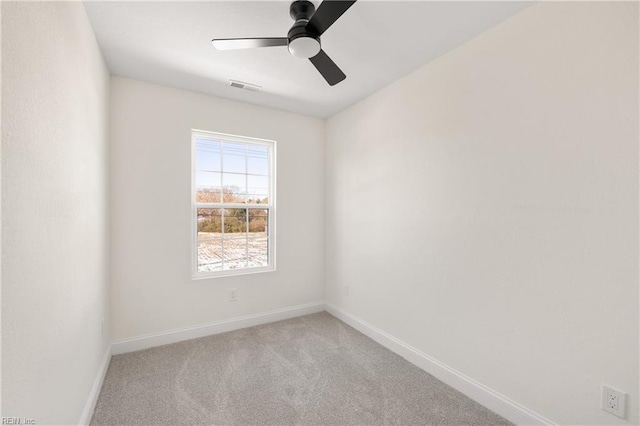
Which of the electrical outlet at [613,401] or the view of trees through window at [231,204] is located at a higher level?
the view of trees through window at [231,204]

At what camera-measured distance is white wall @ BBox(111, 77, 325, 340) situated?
2.58 m

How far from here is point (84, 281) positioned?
5.55ft

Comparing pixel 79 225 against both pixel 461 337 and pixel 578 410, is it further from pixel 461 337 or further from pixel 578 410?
pixel 578 410

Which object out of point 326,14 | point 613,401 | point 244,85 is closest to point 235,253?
point 244,85

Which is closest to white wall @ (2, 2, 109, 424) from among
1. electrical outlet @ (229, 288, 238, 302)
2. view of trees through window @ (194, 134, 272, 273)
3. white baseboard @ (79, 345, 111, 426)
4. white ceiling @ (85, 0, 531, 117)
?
white baseboard @ (79, 345, 111, 426)

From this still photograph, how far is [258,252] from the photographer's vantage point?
342 centimetres

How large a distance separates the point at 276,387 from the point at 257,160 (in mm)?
2385

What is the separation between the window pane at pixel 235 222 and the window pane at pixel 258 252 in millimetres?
158

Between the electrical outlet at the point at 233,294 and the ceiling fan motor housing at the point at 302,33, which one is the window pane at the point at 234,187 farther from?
the ceiling fan motor housing at the point at 302,33

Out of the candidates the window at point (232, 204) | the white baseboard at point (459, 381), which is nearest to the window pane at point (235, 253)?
the window at point (232, 204)

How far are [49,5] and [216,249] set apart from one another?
2.34 m

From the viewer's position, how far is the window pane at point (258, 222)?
11.0 feet

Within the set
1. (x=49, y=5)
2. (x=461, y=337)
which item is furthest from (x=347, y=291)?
(x=49, y=5)

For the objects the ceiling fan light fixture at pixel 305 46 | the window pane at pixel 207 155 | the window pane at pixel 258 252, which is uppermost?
the ceiling fan light fixture at pixel 305 46
